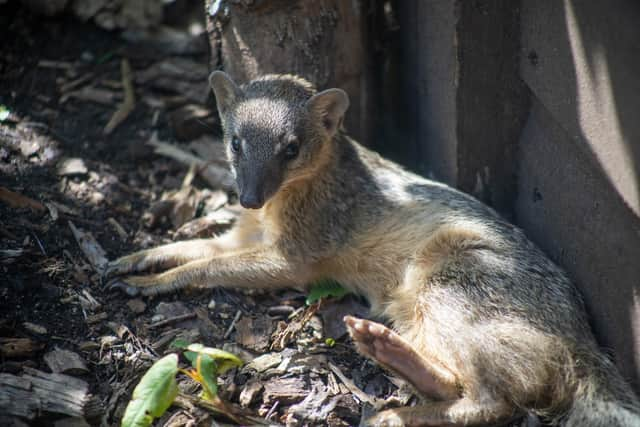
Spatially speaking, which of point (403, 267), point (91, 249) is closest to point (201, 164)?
point (91, 249)

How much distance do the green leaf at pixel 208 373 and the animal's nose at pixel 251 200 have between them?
4.70 feet

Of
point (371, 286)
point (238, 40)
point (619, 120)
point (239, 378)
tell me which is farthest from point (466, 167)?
point (239, 378)

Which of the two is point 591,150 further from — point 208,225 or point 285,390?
point 208,225

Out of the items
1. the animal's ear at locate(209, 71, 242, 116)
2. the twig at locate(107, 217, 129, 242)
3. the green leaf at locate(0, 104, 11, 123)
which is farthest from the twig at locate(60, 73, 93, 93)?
the animal's ear at locate(209, 71, 242, 116)

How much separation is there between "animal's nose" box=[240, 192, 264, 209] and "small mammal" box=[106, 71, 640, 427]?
0.05ft

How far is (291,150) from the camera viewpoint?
6168 millimetres

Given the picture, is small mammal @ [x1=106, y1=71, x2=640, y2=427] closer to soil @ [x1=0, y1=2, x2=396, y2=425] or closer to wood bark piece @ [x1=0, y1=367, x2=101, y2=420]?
soil @ [x1=0, y1=2, x2=396, y2=425]

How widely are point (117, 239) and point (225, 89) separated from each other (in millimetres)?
2002

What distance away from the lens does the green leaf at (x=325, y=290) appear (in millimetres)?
6441

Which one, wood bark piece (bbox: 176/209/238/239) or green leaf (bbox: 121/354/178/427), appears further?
wood bark piece (bbox: 176/209/238/239)

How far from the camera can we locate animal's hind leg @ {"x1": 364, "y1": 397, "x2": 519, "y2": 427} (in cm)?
493

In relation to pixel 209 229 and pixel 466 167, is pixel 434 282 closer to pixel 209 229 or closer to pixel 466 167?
pixel 466 167

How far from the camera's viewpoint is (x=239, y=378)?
548 centimetres

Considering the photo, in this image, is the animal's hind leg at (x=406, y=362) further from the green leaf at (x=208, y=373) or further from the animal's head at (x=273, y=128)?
the animal's head at (x=273, y=128)
